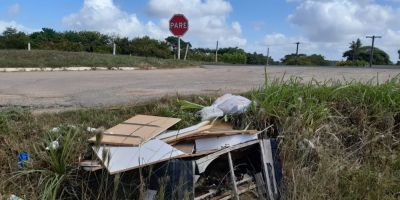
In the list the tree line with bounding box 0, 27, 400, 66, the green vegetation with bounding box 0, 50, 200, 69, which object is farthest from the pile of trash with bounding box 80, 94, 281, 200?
the tree line with bounding box 0, 27, 400, 66

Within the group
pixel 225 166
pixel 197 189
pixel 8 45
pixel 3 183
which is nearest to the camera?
pixel 3 183

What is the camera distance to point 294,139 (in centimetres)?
473

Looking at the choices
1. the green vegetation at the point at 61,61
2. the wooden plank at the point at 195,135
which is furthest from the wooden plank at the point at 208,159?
the green vegetation at the point at 61,61

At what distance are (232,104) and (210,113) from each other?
259mm

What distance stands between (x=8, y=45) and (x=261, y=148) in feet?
102

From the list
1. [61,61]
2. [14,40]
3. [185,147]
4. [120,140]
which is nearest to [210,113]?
[185,147]

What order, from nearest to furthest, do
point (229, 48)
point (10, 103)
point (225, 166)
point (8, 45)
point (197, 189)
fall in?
point (197, 189) < point (225, 166) < point (10, 103) < point (8, 45) < point (229, 48)

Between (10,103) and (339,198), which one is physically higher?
(10,103)

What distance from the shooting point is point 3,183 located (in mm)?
3854

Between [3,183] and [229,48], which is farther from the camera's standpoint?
[229,48]

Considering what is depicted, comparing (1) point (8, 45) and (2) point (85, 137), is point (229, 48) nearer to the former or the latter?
(1) point (8, 45)

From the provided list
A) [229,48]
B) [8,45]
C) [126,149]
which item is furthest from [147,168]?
[229,48]

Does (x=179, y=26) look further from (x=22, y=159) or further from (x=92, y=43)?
(x=22, y=159)

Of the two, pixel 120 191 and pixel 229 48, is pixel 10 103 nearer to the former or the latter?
pixel 120 191
